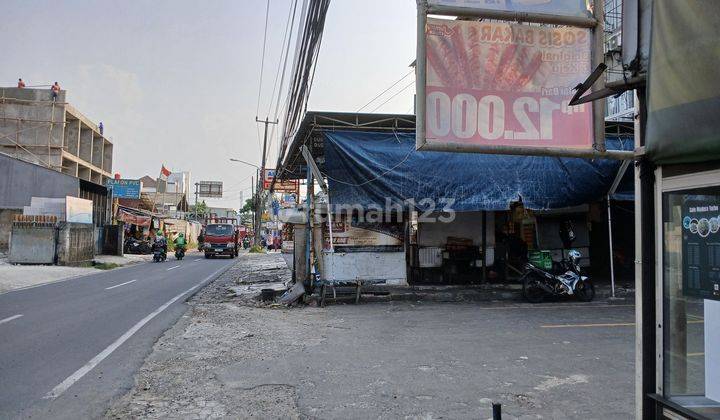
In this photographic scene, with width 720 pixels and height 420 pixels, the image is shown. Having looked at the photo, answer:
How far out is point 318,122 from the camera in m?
12.0

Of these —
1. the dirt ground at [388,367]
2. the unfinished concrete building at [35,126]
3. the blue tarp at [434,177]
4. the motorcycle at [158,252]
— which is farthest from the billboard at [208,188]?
the dirt ground at [388,367]

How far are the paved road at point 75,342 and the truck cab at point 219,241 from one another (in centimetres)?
1787

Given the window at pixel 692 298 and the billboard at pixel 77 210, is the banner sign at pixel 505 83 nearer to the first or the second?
→ the window at pixel 692 298

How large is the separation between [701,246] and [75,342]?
26.1ft

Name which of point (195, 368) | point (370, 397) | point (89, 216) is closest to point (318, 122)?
point (195, 368)

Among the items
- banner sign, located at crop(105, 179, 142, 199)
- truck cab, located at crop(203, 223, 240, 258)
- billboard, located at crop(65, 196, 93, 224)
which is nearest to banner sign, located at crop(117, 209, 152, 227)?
banner sign, located at crop(105, 179, 142, 199)

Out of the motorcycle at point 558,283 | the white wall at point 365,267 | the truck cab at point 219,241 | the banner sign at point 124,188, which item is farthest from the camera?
the banner sign at point 124,188

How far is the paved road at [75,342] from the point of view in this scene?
4832 mm

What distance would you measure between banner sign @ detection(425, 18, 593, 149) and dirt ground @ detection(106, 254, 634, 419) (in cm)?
261

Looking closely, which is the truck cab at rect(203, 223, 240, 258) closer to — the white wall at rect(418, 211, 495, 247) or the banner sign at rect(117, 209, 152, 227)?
the banner sign at rect(117, 209, 152, 227)

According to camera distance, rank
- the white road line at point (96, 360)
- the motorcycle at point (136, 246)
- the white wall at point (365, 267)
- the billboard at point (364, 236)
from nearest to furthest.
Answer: the white road line at point (96, 360)
the white wall at point (365, 267)
the billboard at point (364, 236)
the motorcycle at point (136, 246)

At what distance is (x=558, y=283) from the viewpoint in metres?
11.6

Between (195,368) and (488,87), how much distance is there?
477cm

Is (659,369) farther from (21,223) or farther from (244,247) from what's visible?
(244,247)
